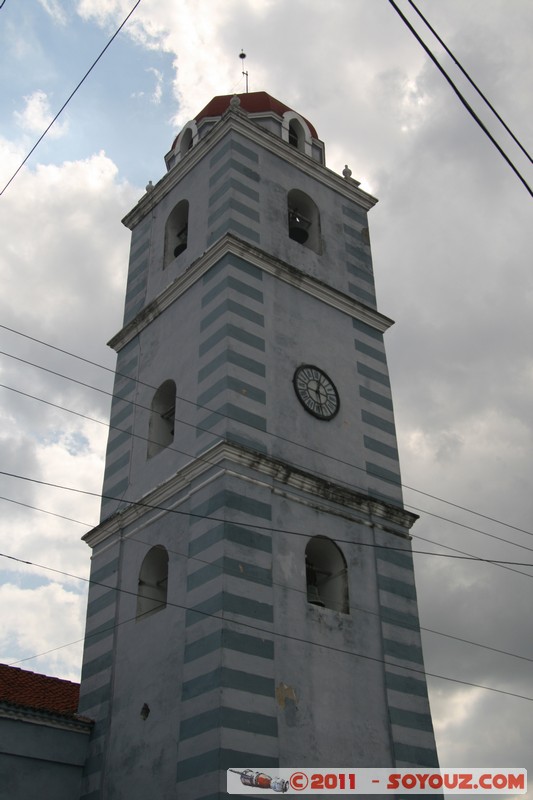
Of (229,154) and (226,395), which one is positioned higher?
(229,154)

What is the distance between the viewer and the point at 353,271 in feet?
79.9

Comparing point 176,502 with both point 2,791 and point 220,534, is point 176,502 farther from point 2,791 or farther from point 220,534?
point 2,791

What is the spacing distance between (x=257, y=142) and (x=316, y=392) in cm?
714

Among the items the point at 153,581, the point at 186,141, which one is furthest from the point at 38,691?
the point at 186,141

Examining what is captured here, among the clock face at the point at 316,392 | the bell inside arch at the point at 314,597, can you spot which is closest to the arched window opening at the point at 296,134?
the clock face at the point at 316,392

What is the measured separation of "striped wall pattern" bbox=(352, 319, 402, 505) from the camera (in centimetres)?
2089

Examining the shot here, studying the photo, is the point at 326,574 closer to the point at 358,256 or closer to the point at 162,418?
the point at 162,418

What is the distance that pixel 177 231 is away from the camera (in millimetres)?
25094

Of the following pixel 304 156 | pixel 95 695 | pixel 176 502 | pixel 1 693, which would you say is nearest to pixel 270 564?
pixel 176 502

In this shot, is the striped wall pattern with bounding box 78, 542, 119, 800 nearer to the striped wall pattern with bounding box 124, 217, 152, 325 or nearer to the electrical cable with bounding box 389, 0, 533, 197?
the striped wall pattern with bounding box 124, 217, 152, 325

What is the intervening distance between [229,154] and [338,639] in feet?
39.0

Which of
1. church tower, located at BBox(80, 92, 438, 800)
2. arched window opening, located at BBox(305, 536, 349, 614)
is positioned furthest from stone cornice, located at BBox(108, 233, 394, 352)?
arched window opening, located at BBox(305, 536, 349, 614)

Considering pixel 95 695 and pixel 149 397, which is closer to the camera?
pixel 95 695

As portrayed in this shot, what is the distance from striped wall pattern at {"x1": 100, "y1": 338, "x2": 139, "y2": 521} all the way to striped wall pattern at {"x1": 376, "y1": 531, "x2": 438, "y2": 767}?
18.9 feet
